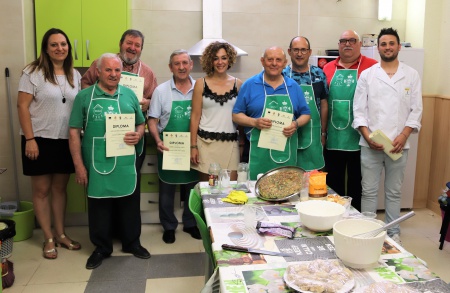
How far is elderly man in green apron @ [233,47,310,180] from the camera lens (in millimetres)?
2883

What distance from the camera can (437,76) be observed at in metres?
4.16

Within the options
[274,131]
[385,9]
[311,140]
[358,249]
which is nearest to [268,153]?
[274,131]

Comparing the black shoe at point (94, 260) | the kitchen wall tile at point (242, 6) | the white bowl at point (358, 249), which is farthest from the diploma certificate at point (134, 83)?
the white bowl at point (358, 249)

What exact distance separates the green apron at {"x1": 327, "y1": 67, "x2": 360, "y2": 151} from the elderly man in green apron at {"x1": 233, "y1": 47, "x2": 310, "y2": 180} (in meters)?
0.39

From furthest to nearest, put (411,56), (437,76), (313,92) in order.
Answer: (437,76), (411,56), (313,92)

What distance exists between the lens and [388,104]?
3.03 m

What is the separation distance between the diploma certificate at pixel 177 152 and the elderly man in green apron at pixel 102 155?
0.78 ft

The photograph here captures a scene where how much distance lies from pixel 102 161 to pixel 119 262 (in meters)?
0.78

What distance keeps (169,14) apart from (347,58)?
5.88ft

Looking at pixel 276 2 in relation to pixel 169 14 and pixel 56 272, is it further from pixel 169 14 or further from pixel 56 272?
pixel 56 272

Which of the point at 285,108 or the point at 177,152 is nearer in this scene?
the point at 285,108

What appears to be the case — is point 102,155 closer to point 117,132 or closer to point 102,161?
point 102,161

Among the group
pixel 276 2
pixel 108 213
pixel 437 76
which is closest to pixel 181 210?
pixel 108 213

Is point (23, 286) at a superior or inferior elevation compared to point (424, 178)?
inferior
